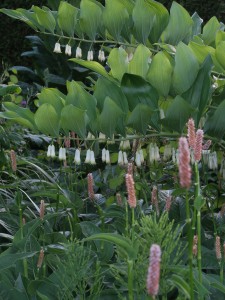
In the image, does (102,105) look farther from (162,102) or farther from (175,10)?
(175,10)

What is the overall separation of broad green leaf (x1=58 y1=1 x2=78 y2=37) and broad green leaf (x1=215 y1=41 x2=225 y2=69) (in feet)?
2.90

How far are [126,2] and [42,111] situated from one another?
2.57 feet

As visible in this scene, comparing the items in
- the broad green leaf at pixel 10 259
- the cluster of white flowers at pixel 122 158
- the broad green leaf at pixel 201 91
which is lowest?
the broad green leaf at pixel 10 259

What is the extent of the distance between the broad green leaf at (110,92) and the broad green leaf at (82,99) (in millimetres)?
29

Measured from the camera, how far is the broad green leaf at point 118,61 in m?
2.38

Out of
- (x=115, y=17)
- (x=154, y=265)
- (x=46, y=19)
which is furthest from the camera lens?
(x=46, y=19)

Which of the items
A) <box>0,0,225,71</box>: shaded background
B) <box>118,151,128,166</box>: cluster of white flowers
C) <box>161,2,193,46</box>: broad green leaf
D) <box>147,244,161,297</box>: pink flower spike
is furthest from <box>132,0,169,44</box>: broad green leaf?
<box>0,0,225,71</box>: shaded background

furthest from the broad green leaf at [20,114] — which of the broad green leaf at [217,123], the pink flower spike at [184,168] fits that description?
the pink flower spike at [184,168]

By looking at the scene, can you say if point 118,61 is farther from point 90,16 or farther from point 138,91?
point 90,16

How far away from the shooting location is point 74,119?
7.29ft

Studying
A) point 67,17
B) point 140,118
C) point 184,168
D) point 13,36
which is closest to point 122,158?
point 140,118

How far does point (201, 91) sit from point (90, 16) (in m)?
0.88

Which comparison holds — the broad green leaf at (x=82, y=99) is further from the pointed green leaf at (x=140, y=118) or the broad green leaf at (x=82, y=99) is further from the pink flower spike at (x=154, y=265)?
the pink flower spike at (x=154, y=265)

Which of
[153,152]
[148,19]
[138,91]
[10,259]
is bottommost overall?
[10,259]
